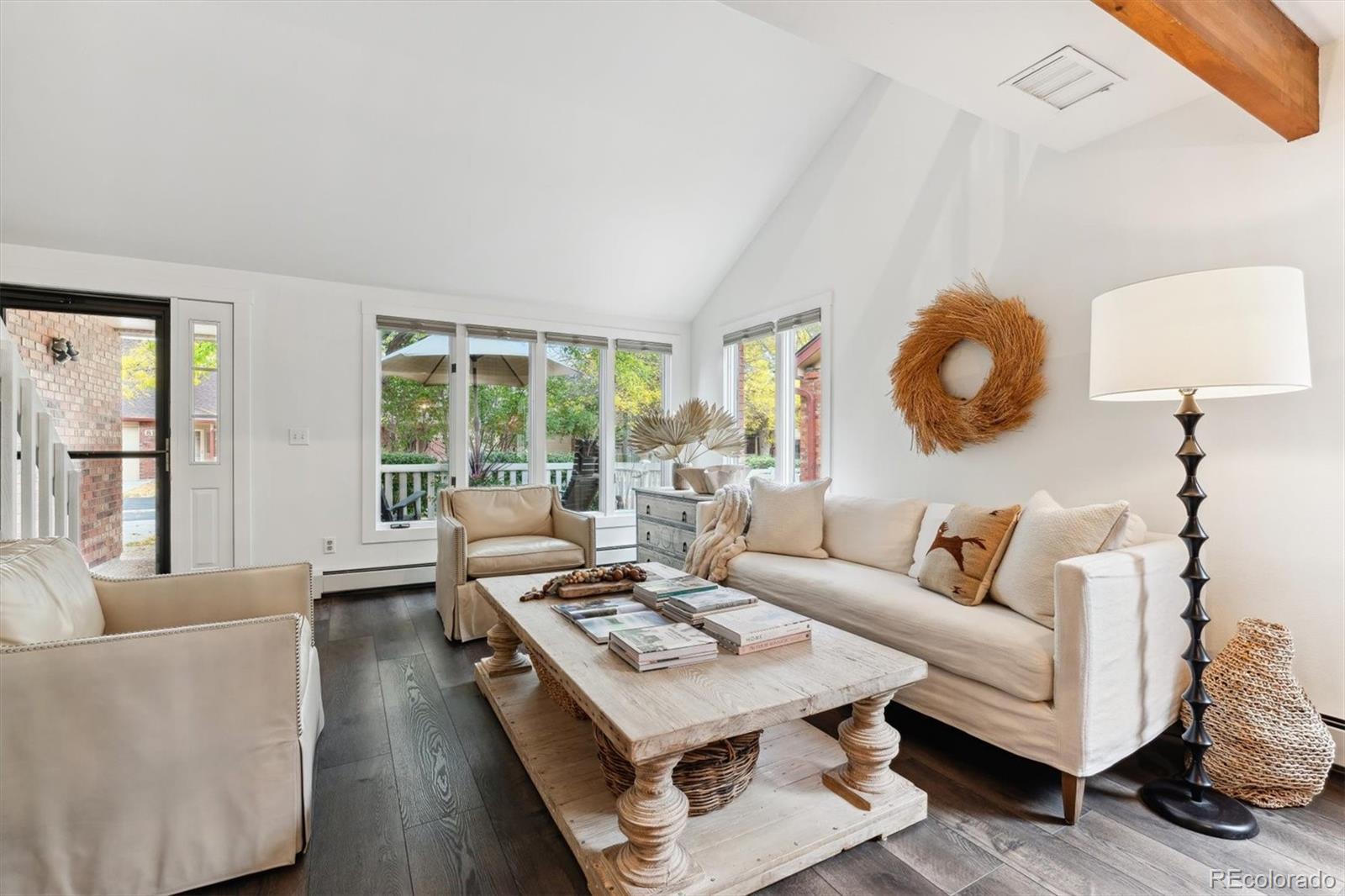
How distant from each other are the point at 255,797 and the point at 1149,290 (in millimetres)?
2714

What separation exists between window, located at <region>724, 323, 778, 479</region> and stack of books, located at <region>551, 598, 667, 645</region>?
99.7 inches

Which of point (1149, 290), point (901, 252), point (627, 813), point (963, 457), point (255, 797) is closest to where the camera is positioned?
point (627, 813)

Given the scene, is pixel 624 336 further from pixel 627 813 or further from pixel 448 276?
pixel 627 813

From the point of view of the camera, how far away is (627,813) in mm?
1276

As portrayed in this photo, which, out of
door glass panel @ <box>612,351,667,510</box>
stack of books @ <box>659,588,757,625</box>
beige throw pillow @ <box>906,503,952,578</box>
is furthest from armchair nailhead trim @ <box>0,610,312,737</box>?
door glass panel @ <box>612,351,667,510</box>

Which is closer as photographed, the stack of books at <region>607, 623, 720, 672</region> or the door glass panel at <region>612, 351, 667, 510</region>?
the stack of books at <region>607, 623, 720, 672</region>

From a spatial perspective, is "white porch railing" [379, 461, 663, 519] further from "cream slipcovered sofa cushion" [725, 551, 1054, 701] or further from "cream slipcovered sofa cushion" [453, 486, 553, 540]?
"cream slipcovered sofa cushion" [725, 551, 1054, 701]

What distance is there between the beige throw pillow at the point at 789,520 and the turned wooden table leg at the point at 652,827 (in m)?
1.87

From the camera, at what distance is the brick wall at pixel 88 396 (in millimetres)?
3424

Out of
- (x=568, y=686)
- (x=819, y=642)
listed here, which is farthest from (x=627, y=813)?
(x=819, y=642)

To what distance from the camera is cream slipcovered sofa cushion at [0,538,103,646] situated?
4.22 ft

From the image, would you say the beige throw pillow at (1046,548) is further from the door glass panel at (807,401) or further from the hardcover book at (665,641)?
the door glass panel at (807,401)

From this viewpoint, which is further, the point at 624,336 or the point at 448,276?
the point at 624,336

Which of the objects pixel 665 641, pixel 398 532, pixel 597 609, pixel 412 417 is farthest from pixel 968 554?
pixel 412 417
